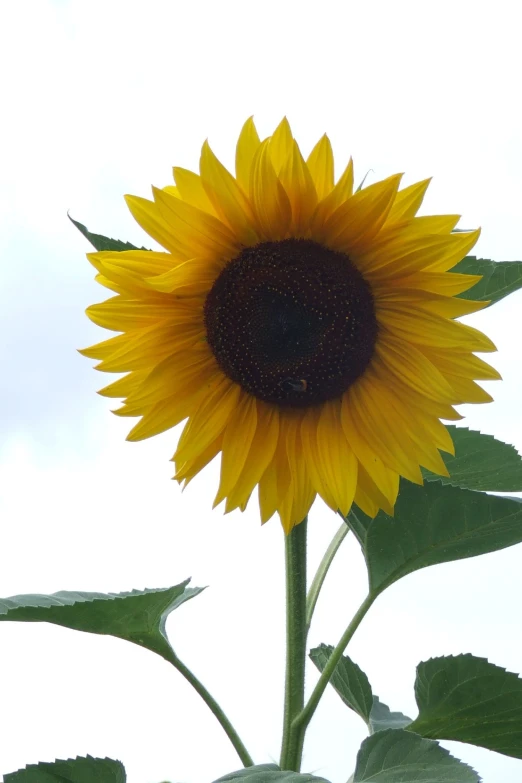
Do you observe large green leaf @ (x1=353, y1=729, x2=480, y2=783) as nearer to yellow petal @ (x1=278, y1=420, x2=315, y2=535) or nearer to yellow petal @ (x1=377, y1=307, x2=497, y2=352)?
yellow petal @ (x1=278, y1=420, x2=315, y2=535)

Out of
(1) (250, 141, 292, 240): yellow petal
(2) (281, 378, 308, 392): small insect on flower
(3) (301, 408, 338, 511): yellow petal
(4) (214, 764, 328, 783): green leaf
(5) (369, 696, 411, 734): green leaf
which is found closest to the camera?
(4) (214, 764, 328, 783): green leaf

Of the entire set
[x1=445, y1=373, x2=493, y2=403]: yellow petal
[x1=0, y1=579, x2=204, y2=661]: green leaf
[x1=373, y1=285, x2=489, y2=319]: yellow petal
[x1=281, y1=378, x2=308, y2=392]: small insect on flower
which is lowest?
[x1=0, y1=579, x2=204, y2=661]: green leaf

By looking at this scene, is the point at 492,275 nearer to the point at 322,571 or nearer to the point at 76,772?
the point at 322,571

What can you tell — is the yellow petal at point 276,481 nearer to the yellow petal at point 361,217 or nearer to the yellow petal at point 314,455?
the yellow petal at point 314,455

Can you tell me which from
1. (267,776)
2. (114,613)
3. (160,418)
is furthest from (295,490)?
(267,776)

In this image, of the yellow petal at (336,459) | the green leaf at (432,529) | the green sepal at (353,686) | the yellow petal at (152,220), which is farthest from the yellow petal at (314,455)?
the green sepal at (353,686)

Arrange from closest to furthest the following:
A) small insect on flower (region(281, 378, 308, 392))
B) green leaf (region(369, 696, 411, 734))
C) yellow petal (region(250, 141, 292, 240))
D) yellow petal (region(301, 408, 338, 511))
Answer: yellow petal (region(250, 141, 292, 240))
yellow petal (region(301, 408, 338, 511))
small insect on flower (region(281, 378, 308, 392))
green leaf (region(369, 696, 411, 734))

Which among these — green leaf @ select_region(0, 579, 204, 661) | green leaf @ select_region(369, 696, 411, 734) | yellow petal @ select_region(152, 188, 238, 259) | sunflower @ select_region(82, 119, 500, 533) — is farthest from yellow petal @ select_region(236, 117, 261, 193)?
green leaf @ select_region(369, 696, 411, 734)

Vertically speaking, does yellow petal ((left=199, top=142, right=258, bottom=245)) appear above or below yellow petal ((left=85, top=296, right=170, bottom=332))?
above
